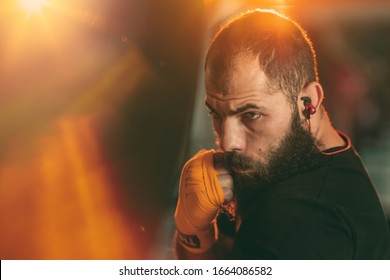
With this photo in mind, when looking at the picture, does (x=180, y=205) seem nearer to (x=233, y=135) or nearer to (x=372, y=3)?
(x=233, y=135)

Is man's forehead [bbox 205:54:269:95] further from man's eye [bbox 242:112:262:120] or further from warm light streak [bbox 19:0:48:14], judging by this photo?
warm light streak [bbox 19:0:48:14]

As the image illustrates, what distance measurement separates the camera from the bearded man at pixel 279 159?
0.87 m

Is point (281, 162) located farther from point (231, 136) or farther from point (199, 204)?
point (199, 204)

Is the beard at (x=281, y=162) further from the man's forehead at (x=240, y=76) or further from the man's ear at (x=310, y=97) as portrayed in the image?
the man's forehead at (x=240, y=76)

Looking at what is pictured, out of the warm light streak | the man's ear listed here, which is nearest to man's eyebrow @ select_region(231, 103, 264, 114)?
the man's ear

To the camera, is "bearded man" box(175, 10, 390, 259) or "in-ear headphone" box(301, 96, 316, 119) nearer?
"bearded man" box(175, 10, 390, 259)

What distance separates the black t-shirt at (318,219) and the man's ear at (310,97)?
0.42ft

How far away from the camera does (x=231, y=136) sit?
40.4 inches

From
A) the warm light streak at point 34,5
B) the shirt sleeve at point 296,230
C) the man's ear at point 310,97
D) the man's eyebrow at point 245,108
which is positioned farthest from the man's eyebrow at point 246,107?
the warm light streak at point 34,5

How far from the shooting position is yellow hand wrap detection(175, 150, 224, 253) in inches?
43.2

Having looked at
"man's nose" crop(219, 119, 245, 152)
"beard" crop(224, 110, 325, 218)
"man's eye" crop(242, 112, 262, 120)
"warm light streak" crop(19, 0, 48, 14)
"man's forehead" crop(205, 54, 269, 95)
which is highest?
"warm light streak" crop(19, 0, 48, 14)

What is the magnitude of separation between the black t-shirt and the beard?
0.05 meters

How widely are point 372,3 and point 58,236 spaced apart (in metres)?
1.41

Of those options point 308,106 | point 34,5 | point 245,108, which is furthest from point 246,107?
point 34,5
